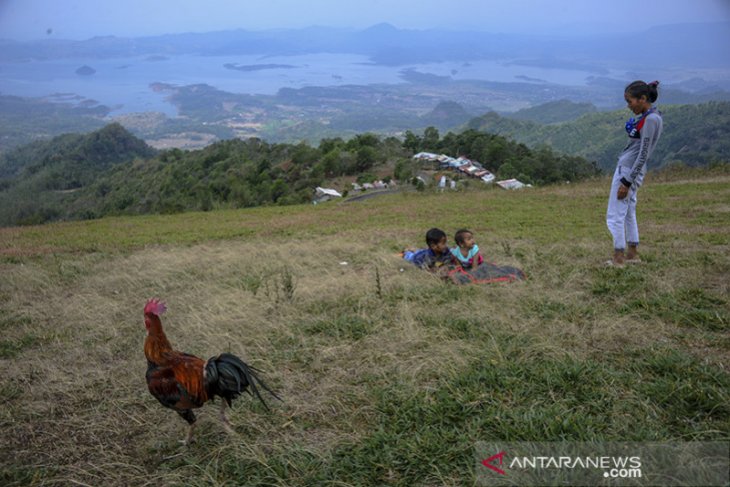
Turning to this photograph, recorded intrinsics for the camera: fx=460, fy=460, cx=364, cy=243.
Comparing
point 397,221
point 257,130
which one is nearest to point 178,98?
point 257,130

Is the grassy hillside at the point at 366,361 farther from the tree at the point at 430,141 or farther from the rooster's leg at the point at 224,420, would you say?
the tree at the point at 430,141

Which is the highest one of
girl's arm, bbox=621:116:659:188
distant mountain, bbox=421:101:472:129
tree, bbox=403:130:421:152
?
distant mountain, bbox=421:101:472:129

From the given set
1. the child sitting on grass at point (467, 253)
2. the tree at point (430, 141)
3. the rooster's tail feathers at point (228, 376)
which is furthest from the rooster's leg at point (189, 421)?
the tree at point (430, 141)

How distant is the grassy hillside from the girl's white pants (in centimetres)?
51

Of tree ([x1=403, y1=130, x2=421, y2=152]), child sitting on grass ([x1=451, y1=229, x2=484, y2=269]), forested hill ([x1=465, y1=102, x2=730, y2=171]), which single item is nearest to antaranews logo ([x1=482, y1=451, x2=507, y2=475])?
child sitting on grass ([x1=451, y1=229, x2=484, y2=269])

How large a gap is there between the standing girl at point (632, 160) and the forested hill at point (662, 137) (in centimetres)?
3235

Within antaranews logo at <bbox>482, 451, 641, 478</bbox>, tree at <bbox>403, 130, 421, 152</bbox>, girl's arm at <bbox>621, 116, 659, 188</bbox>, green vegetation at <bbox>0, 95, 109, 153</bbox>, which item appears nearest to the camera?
antaranews logo at <bbox>482, 451, 641, 478</bbox>

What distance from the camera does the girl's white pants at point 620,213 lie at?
19.7ft

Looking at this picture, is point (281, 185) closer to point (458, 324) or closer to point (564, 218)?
point (564, 218)

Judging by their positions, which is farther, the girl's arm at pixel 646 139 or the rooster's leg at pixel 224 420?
the girl's arm at pixel 646 139

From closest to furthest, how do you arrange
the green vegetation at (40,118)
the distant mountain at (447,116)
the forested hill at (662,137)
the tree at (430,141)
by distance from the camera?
the forested hill at (662,137)
the tree at (430,141)
the green vegetation at (40,118)
the distant mountain at (447,116)

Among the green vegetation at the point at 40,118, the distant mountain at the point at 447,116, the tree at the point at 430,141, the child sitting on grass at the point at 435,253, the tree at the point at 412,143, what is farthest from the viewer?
the distant mountain at the point at 447,116

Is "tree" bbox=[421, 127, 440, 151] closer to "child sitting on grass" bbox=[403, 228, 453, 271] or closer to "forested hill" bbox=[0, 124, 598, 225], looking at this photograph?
"forested hill" bbox=[0, 124, 598, 225]

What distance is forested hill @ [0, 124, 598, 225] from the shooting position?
123 feet
